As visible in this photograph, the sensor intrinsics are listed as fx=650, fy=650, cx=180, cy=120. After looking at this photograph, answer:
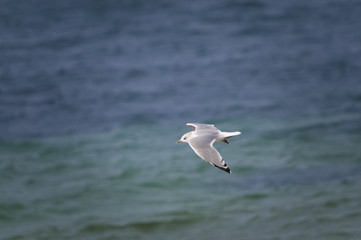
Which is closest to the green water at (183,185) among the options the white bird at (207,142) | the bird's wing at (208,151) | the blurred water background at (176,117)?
the blurred water background at (176,117)

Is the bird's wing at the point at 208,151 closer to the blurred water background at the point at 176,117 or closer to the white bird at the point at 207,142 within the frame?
the white bird at the point at 207,142

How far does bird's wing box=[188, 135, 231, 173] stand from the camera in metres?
5.29

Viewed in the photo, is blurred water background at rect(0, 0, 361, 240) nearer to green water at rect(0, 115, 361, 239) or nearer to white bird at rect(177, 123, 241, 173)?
green water at rect(0, 115, 361, 239)

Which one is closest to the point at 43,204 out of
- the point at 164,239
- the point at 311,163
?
the point at 164,239

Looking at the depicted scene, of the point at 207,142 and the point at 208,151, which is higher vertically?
the point at 207,142

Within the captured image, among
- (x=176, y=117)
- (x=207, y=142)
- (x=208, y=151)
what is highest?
(x=176, y=117)

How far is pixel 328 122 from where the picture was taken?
1184cm

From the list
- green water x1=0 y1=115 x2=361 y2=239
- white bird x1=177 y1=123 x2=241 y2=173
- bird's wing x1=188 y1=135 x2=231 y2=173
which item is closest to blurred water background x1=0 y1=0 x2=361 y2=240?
green water x1=0 y1=115 x2=361 y2=239

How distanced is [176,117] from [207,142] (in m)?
6.83

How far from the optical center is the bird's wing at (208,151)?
17.3 feet

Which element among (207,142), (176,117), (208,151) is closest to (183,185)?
(176,117)

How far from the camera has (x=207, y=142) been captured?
5684 millimetres

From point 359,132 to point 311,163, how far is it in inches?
54.8

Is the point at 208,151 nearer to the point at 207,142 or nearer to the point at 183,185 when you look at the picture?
the point at 207,142
